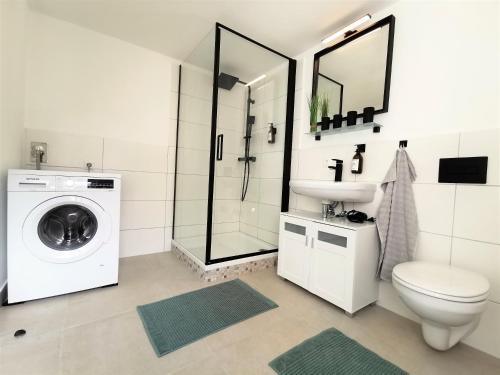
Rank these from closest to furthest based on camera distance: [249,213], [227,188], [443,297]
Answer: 1. [443,297]
2. [227,188]
3. [249,213]

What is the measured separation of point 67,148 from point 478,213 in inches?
122

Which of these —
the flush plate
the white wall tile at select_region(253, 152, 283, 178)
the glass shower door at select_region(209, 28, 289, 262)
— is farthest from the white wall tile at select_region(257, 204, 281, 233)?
the flush plate

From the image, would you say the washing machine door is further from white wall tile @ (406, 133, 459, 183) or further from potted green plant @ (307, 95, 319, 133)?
white wall tile @ (406, 133, 459, 183)

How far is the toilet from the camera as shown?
103cm

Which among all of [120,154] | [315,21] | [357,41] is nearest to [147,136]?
[120,154]

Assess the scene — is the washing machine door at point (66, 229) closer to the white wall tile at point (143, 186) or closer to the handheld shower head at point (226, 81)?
the white wall tile at point (143, 186)

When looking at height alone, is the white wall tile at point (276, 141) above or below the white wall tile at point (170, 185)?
above

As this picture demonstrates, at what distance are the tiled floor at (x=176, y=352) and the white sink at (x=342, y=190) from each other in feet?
2.59

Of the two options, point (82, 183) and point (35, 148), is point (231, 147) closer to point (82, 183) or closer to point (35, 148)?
point (82, 183)

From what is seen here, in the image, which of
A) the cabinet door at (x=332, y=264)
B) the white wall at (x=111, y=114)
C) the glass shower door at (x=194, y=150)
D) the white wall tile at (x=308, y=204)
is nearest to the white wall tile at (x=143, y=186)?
the white wall at (x=111, y=114)

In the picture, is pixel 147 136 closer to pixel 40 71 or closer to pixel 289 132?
pixel 40 71

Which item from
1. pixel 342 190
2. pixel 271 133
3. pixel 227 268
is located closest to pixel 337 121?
pixel 342 190

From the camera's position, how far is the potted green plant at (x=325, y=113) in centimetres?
203

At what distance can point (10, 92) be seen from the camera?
→ 1.61 metres
